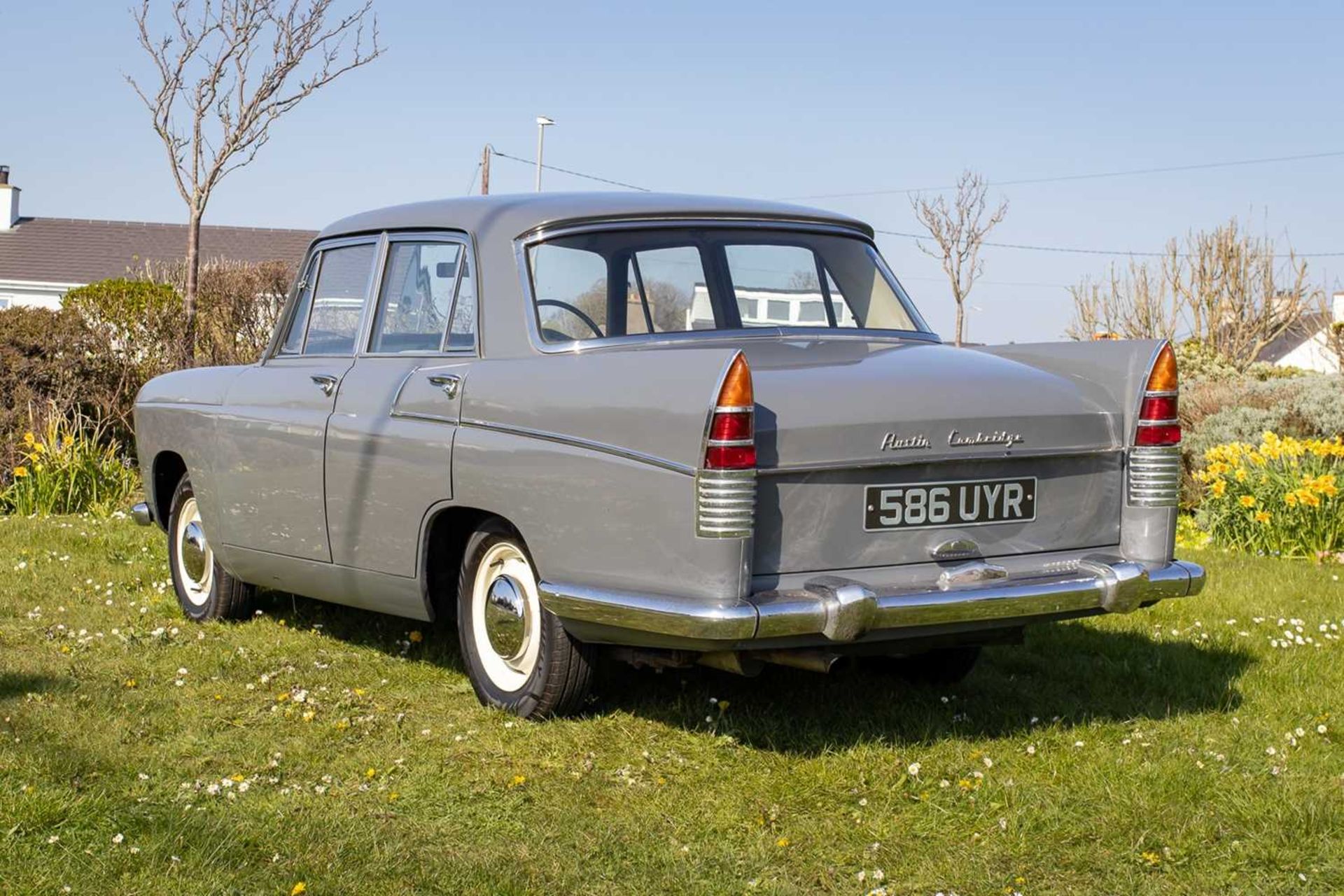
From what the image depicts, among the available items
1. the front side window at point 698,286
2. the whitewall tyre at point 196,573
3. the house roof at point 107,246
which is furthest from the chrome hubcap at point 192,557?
the house roof at point 107,246

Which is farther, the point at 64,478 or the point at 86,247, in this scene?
the point at 86,247

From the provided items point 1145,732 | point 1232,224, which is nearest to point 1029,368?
point 1145,732

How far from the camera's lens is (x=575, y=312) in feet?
17.1

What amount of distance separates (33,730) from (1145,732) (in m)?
3.61

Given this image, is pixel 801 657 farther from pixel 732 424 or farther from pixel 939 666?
pixel 939 666

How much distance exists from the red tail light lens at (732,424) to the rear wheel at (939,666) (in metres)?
1.79

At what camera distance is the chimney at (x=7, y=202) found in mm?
42188

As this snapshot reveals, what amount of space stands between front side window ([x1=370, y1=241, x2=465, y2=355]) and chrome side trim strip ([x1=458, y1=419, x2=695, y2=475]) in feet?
2.14

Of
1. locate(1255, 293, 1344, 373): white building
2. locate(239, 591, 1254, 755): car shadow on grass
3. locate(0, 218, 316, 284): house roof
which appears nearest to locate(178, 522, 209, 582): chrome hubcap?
locate(239, 591, 1254, 755): car shadow on grass

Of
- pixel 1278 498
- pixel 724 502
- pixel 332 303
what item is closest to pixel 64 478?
pixel 332 303

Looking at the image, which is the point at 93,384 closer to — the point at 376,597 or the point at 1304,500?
the point at 376,597

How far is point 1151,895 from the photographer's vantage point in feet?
12.3

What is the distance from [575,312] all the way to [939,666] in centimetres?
194

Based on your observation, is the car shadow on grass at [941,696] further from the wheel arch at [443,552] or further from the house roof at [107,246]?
the house roof at [107,246]
